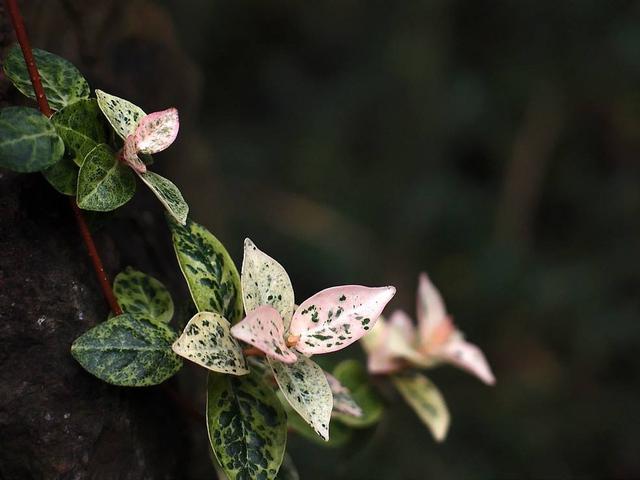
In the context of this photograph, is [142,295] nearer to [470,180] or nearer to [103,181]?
[103,181]

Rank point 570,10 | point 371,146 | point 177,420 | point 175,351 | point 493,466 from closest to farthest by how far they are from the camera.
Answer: point 175,351 → point 177,420 → point 493,466 → point 570,10 → point 371,146

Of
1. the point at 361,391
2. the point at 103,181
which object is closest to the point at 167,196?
the point at 103,181

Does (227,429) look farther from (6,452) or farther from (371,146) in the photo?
(371,146)

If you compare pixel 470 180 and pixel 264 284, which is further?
A: pixel 470 180

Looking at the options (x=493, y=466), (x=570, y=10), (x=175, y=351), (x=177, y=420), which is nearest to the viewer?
(x=175, y=351)

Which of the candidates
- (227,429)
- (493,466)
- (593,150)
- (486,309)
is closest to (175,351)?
(227,429)

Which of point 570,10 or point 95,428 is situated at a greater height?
point 570,10
